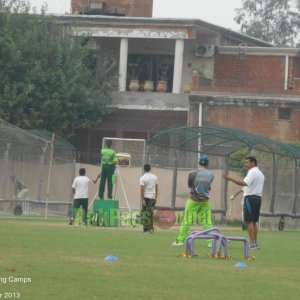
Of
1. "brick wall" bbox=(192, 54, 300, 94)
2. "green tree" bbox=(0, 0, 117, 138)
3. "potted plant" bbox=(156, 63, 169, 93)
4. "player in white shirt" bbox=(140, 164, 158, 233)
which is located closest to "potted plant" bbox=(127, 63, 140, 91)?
"potted plant" bbox=(156, 63, 169, 93)

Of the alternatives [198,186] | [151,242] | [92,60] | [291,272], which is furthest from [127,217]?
[92,60]

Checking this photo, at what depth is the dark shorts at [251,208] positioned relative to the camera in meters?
23.2

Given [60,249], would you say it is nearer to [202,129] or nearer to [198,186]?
[198,186]

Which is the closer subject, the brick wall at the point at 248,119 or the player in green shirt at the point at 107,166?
the player in green shirt at the point at 107,166

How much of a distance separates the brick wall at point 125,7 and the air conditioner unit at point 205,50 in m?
4.44

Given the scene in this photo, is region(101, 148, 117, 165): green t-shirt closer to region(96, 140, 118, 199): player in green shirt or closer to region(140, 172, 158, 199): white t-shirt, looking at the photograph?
region(96, 140, 118, 199): player in green shirt

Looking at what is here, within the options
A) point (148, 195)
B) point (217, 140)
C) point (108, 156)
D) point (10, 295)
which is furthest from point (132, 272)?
point (217, 140)

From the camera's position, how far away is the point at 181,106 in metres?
54.8

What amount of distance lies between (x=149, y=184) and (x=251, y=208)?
723 centimetres

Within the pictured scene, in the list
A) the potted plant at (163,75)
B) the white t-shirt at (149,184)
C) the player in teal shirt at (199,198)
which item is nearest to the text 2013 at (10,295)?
the player in teal shirt at (199,198)

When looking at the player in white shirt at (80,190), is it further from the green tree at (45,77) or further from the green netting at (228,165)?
the green tree at (45,77)

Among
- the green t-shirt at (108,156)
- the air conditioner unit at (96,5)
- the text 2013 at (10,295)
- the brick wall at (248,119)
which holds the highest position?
the air conditioner unit at (96,5)

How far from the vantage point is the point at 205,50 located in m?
58.1

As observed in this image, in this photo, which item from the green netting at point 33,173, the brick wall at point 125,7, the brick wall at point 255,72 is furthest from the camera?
the brick wall at point 125,7
